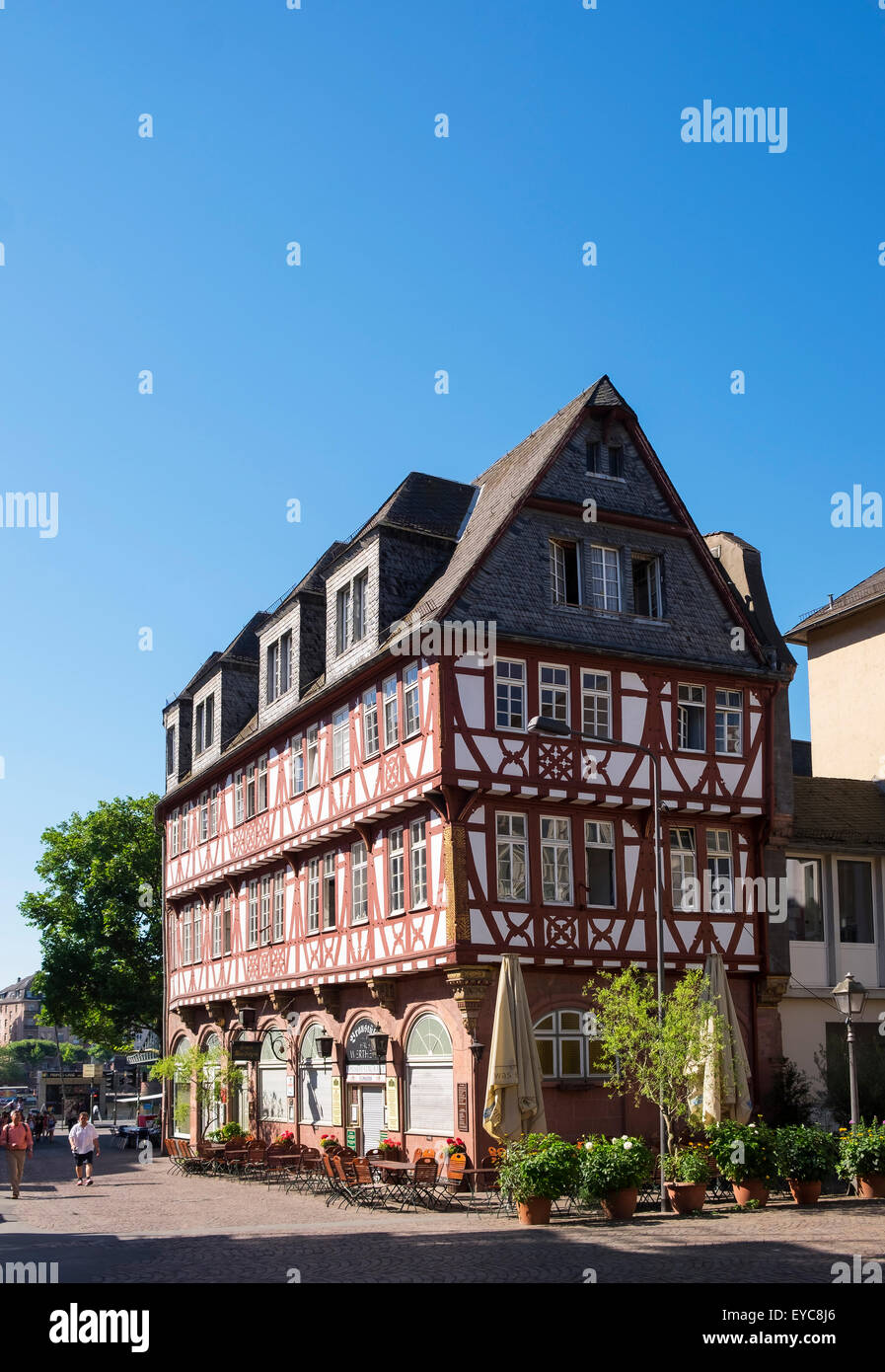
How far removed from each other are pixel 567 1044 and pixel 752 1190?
6.49 m

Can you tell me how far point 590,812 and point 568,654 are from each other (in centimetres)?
313

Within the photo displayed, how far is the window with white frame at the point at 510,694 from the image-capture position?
28.6m

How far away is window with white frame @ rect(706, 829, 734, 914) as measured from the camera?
30.5 metres

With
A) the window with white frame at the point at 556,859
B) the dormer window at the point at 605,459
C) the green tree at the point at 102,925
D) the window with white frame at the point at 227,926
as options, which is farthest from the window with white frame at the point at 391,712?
the green tree at the point at 102,925

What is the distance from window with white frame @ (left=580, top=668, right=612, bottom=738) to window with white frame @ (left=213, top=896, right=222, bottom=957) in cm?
1607

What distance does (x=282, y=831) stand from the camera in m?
36.3

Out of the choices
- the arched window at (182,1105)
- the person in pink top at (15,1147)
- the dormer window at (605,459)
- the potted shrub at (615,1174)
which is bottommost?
the arched window at (182,1105)

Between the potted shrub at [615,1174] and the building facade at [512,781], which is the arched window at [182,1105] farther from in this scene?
the potted shrub at [615,1174]

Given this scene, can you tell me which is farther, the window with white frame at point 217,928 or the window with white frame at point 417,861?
the window with white frame at point 217,928

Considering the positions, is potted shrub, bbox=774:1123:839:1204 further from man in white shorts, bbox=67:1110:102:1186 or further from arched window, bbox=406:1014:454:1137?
man in white shorts, bbox=67:1110:102:1186

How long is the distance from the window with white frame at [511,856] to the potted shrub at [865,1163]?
7.87 m

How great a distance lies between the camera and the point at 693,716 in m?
31.2

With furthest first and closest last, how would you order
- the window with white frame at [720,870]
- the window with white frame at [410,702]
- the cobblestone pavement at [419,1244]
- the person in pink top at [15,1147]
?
the window with white frame at [720,870] < the window with white frame at [410,702] < the person in pink top at [15,1147] < the cobblestone pavement at [419,1244]

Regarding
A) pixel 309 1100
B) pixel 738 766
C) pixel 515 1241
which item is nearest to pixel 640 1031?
pixel 515 1241
